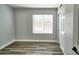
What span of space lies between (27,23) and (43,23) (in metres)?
0.80

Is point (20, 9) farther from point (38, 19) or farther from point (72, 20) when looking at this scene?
point (72, 20)

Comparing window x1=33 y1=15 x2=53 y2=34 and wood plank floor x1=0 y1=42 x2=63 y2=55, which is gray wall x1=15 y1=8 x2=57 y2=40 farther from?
wood plank floor x1=0 y1=42 x2=63 y2=55

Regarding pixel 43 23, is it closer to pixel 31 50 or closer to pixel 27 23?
pixel 27 23

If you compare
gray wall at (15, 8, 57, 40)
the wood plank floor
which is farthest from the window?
the wood plank floor

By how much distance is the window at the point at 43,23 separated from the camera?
538 centimetres

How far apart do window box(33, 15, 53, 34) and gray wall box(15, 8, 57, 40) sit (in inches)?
7.6

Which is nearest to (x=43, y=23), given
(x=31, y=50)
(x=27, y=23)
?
(x=27, y=23)

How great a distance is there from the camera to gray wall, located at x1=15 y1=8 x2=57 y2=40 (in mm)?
5344

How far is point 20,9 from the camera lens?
5.41 m

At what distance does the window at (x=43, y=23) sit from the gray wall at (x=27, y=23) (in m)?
0.19

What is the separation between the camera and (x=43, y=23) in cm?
539

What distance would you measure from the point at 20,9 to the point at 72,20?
332 centimetres

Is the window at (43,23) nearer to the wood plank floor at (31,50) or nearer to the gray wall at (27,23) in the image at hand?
the gray wall at (27,23)
